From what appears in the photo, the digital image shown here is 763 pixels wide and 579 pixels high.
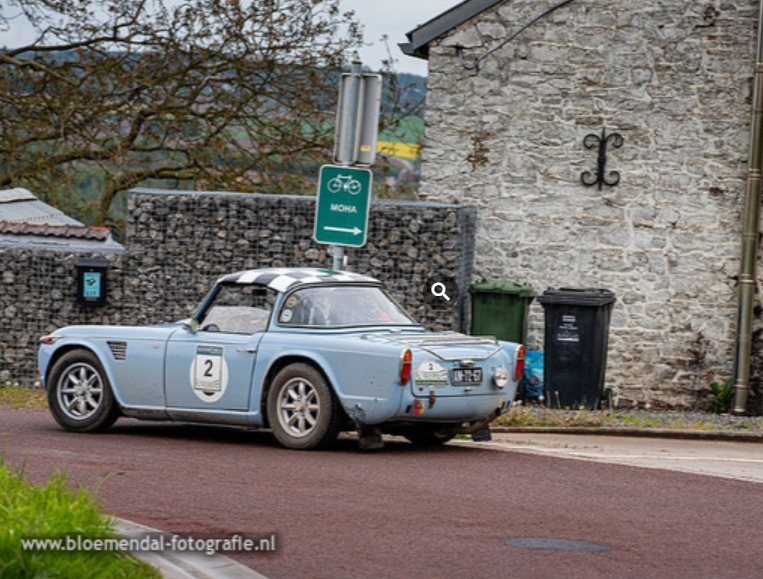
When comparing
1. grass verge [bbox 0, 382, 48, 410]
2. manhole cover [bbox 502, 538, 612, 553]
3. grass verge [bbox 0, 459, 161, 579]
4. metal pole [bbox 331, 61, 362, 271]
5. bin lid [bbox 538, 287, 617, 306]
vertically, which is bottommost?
grass verge [bbox 0, 382, 48, 410]

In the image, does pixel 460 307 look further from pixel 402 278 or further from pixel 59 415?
pixel 59 415

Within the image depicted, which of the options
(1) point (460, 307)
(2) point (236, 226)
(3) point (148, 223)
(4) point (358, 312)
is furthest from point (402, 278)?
(4) point (358, 312)

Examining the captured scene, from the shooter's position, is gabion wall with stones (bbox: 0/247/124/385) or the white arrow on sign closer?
the white arrow on sign

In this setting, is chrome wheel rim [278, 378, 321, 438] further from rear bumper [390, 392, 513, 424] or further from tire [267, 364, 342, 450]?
rear bumper [390, 392, 513, 424]

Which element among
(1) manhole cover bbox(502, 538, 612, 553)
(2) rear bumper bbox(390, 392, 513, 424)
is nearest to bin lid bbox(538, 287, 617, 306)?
(2) rear bumper bbox(390, 392, 513, 424)

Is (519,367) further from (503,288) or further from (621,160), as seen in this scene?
(621,160)

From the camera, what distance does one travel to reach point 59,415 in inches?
516

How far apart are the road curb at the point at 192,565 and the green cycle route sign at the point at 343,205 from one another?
7.31 meters

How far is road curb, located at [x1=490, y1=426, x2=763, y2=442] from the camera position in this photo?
584 inches

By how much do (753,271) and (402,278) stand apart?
180 inches

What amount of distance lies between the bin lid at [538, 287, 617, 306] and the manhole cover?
977 centimetres

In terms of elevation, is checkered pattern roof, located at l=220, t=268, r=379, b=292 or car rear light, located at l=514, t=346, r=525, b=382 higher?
checkered pattern roof, located at l=220, t=268, r=379, b=292

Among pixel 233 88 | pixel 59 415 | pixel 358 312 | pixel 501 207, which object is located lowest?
pixel 59 415

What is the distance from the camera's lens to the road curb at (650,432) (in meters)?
14.8
